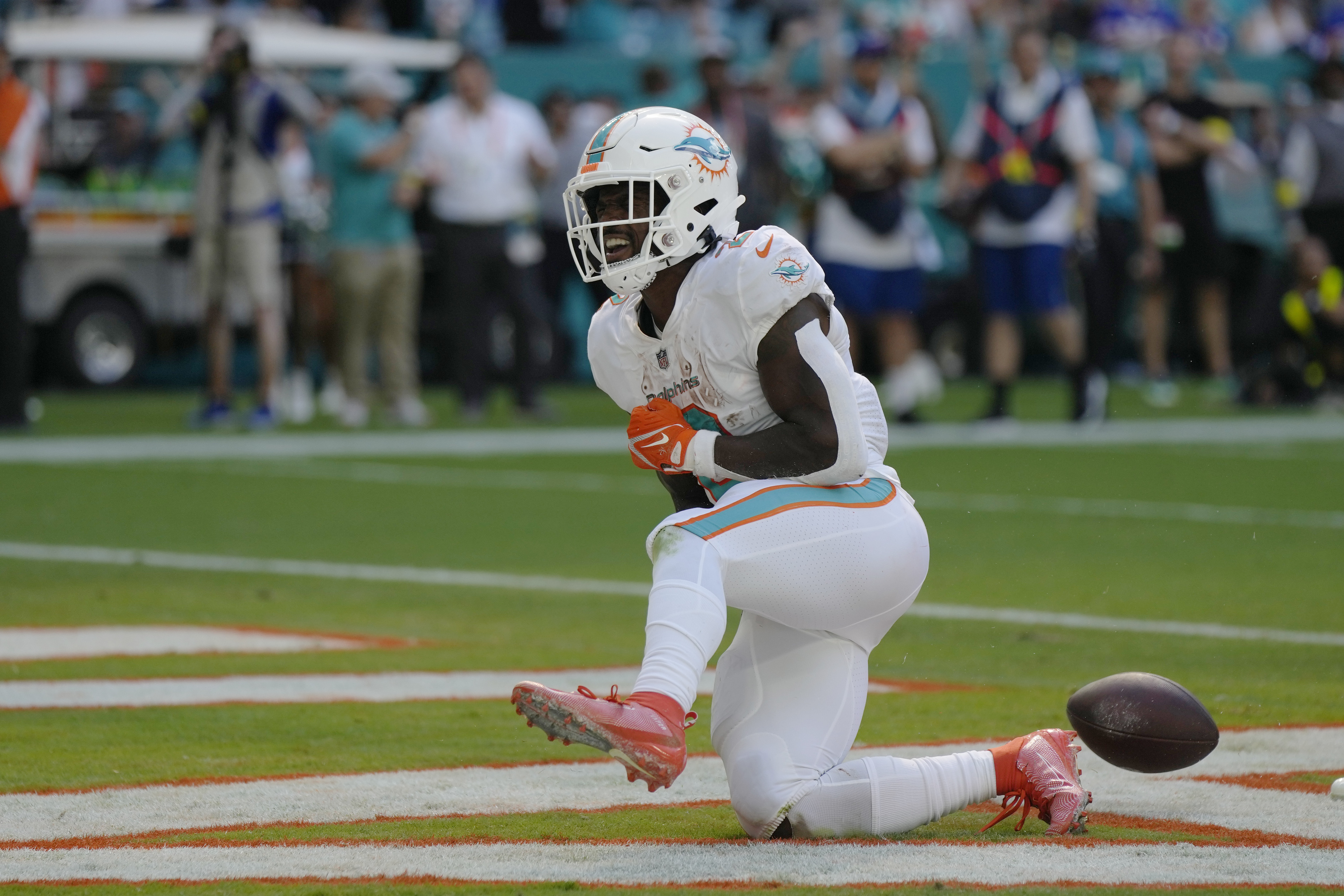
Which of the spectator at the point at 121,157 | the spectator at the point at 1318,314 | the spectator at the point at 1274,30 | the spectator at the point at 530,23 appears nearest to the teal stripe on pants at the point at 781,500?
the spectator at the point at 1318,314

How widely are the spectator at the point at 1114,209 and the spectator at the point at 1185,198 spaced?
0.55 feet

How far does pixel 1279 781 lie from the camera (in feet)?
13.5

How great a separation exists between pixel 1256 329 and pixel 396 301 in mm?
6810

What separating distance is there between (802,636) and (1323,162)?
1200cm

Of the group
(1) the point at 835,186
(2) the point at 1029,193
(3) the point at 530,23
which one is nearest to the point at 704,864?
(2) the point at 1029,193

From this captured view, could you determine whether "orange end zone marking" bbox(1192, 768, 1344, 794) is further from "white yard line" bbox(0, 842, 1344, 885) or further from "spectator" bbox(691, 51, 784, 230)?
"spectator" bbox(691, 51, 784, 230)

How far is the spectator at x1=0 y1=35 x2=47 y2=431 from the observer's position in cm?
1216

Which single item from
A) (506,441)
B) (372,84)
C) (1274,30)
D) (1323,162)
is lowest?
(506,441)

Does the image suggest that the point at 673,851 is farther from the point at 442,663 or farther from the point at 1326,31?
the point at 1326,31

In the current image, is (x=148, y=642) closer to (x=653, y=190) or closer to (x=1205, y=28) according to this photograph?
(x=653, y=190)

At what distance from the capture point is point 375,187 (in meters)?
13.5

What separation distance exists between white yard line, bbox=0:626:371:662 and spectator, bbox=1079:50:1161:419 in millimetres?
8933

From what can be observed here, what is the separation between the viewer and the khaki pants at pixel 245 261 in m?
12.7

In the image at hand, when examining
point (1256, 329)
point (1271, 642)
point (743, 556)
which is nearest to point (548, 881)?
point (743, 556)
